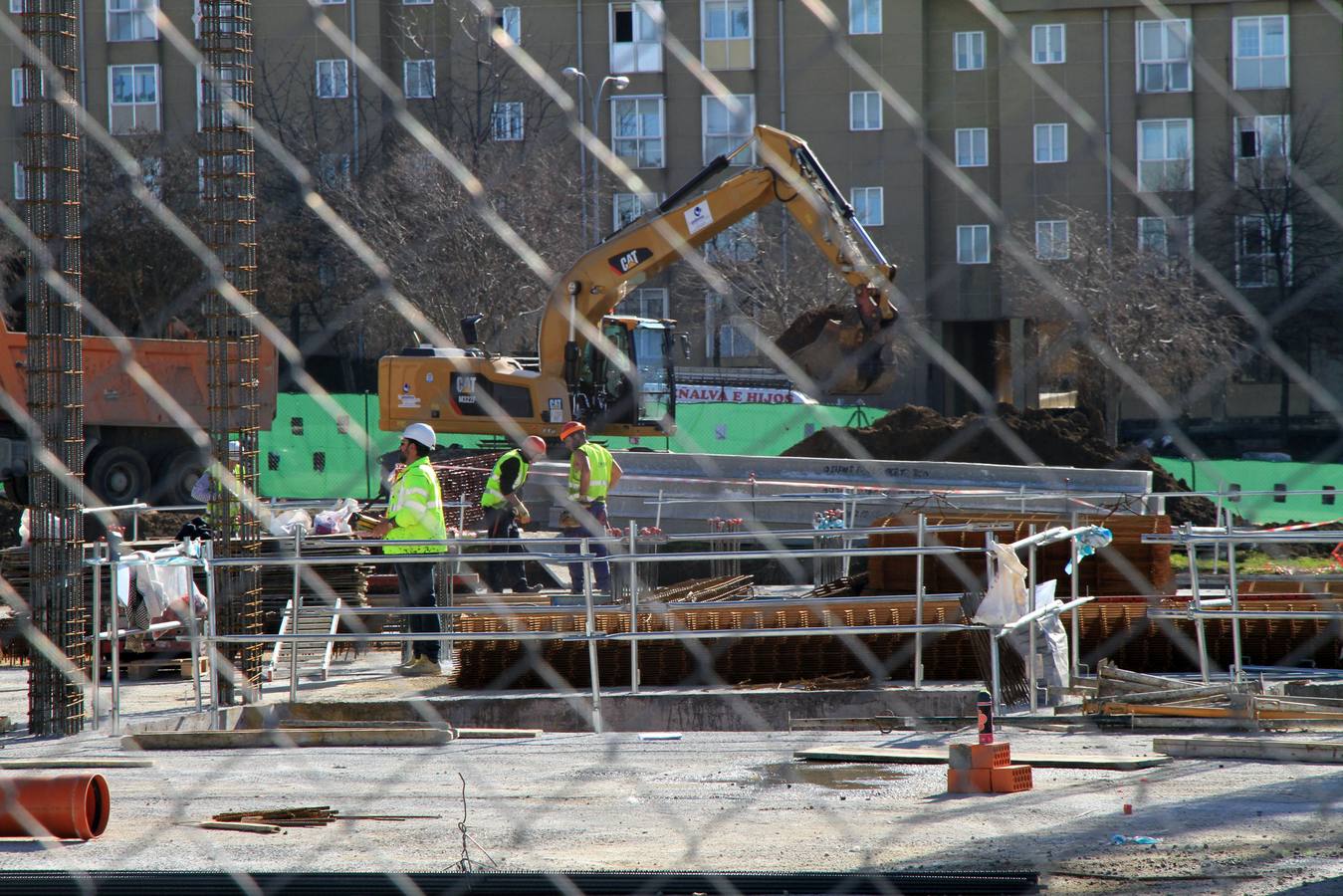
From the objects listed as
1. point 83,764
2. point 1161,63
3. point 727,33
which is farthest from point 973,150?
point 83,764

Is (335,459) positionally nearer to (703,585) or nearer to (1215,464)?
(703,585)

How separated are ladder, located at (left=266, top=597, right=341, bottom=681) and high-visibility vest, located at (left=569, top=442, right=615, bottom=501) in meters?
1.77

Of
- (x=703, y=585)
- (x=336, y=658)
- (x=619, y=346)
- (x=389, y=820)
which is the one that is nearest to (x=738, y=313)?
(x=619, y=346)

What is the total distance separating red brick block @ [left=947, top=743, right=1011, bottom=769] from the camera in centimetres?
426

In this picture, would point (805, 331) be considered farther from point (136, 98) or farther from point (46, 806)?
point (46, 806)

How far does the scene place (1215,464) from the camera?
1584cm

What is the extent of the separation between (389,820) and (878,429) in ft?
47.5

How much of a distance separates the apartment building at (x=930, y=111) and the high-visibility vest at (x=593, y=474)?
10.5 m

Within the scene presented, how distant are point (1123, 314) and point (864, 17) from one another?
6.31 meters

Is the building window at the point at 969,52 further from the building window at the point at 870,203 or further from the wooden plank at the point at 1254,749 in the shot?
the wooden plank at the point at 1254,749

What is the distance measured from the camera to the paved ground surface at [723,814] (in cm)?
345

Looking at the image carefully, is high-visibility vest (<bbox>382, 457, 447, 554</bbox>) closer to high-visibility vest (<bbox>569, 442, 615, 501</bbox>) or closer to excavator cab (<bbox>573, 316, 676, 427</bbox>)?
high-visibility vest (<bbox>569, 442, 615, 501</bbox>)

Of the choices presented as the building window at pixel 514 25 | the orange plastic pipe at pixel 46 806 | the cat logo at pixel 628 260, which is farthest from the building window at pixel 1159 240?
Answer: the orange plastic pipe at pixel 46 806

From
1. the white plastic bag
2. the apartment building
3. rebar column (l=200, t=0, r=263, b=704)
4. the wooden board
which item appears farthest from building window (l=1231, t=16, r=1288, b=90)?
the wooden board
